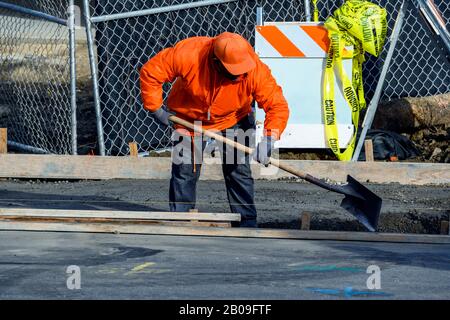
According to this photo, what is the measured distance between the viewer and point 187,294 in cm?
621

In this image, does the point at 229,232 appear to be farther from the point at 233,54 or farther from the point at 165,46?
the point at 165,46

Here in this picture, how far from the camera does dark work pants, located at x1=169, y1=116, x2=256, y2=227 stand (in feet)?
28.9

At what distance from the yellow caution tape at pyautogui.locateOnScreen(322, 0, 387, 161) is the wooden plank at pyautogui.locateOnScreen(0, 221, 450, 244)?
281cm

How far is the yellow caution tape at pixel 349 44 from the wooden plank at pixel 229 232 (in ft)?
9.23

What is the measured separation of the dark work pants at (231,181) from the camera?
28.9 ft

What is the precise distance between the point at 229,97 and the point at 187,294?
2.63 metres

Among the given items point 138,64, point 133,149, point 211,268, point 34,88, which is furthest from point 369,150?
point 34,88

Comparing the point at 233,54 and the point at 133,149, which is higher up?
the point at 233,54

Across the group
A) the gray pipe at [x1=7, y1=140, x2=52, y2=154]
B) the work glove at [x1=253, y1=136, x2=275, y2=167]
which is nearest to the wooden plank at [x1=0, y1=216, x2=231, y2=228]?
the work glove at [x1=253, y1=136, x2=275, y2=167]

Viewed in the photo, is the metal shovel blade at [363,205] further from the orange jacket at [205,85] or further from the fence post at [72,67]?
the fence post at [72,67]

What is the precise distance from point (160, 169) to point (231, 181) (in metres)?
1.76

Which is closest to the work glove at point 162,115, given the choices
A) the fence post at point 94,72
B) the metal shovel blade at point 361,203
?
the metal shovel blade at point 361,203

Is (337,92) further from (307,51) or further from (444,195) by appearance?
(444,195)

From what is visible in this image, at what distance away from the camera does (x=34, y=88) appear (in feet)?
41.0
